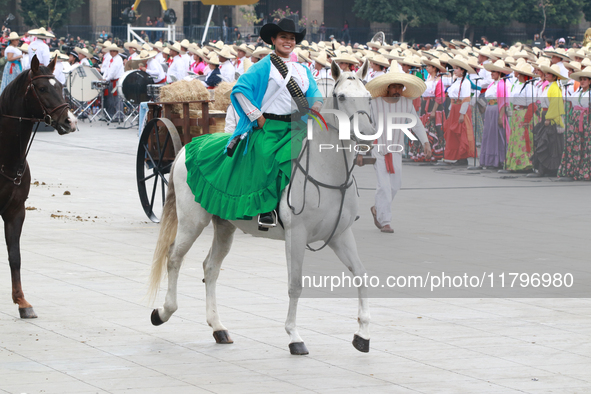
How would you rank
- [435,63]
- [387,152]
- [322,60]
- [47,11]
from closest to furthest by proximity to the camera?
[387,152], [435,63], [322,60], [47,11]

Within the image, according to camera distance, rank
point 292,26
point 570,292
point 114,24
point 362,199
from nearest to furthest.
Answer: point 292,26
point 570,292
point 362,199
point 114,24

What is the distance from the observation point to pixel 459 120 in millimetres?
19766

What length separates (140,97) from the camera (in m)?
21.4

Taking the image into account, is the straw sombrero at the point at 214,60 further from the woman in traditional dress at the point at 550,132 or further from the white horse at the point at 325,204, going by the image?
the white horse at the point at 325,204

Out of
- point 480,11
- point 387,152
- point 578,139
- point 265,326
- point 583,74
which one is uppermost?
point 480,11

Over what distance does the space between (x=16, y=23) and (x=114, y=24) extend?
701cm

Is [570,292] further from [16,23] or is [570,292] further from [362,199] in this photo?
[16,23]

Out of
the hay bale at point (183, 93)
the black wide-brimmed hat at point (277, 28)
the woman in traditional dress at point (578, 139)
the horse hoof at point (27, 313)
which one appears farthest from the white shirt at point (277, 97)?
the woman in traditional dress at point (578, 139)

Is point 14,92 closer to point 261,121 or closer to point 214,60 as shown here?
point 261,121

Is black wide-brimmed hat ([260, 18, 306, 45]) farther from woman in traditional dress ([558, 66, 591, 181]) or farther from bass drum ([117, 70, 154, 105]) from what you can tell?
bass drum ([117, 70, 154, 105])

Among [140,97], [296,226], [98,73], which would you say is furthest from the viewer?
[98,73]

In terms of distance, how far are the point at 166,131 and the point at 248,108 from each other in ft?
17.7

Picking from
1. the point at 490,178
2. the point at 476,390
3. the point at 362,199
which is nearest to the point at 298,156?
the point at 476,390

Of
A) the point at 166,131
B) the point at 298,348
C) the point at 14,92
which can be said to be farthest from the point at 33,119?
the point at 166,131
